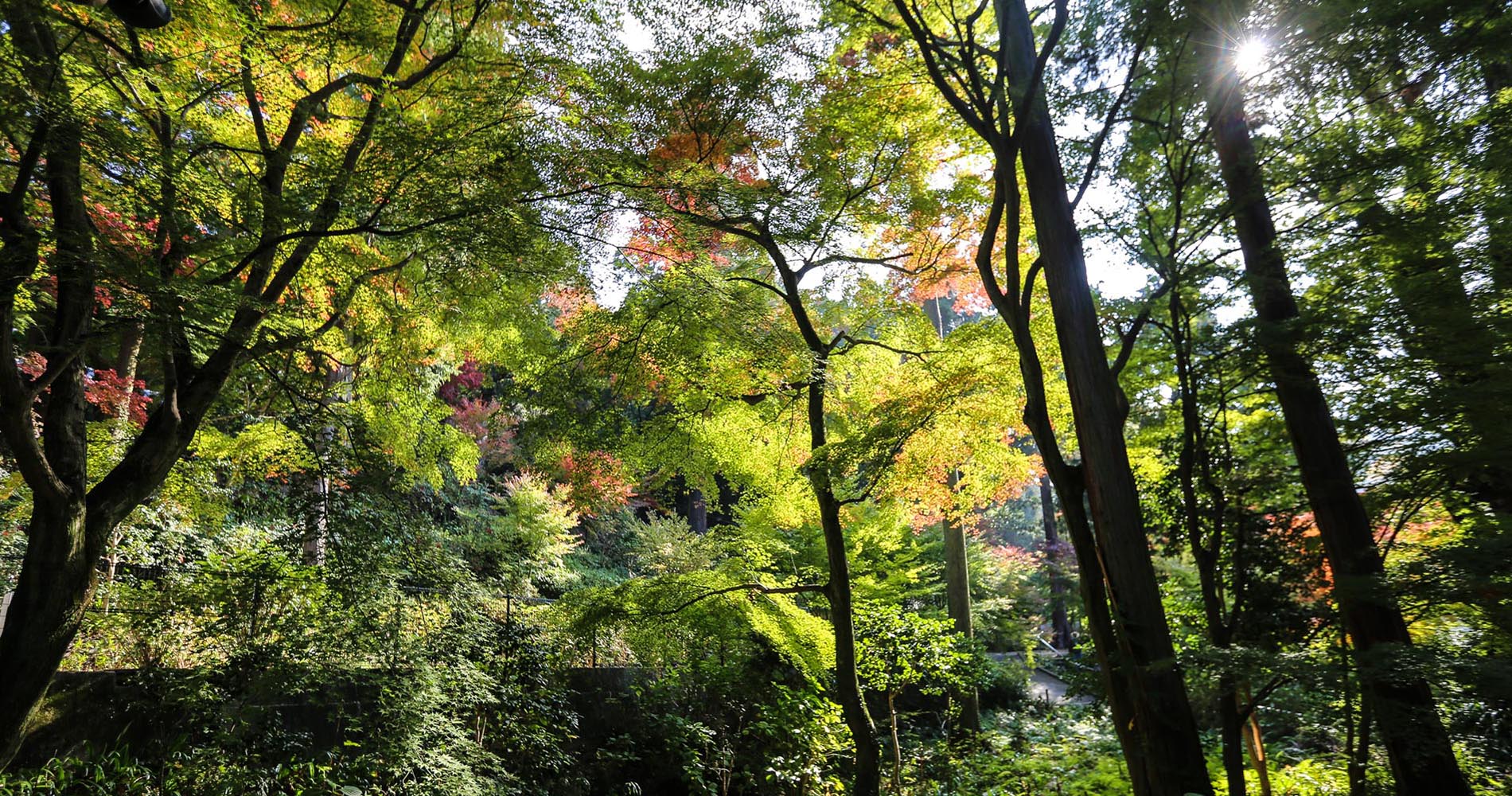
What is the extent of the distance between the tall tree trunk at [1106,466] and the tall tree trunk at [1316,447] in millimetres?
710

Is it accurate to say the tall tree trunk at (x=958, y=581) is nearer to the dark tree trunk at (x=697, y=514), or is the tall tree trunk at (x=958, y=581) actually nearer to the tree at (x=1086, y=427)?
the tree at (x=1086, y=427)

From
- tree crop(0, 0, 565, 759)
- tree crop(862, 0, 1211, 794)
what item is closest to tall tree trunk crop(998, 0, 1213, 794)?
tree crop(862, 0, 1211, 794)

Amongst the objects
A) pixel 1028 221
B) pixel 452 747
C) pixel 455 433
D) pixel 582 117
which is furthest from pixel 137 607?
pixel 1028 221

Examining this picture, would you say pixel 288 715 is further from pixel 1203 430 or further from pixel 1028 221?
pixel 1028 221

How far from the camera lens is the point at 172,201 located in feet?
10.4

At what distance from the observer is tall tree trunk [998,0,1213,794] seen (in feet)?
10.2

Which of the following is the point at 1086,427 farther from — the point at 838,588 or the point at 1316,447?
the point at 838,588

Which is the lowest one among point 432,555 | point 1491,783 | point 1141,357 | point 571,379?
point 1491,783

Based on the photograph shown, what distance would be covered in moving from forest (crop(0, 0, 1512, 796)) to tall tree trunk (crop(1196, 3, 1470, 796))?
3 centimetres

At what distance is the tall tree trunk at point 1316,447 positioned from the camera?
3.01 metres

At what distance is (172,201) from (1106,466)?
4524mm

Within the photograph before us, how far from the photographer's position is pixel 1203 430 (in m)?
3.84

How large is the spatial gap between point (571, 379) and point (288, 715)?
10.3 ft

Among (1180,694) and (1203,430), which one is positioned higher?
(1203,430)
